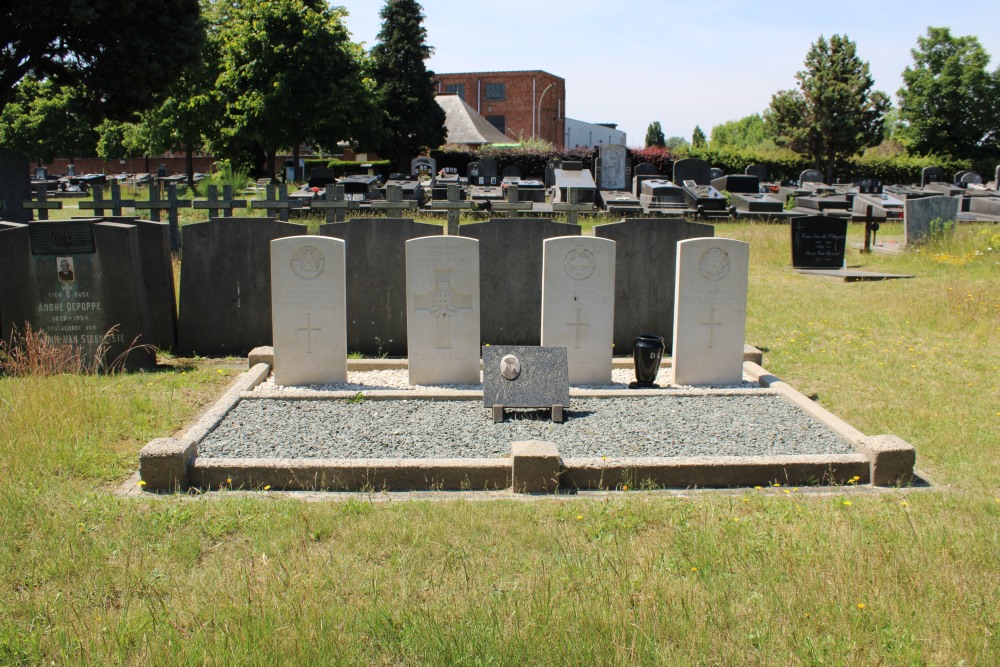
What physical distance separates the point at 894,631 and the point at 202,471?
162 inches

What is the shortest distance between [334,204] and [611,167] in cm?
1495

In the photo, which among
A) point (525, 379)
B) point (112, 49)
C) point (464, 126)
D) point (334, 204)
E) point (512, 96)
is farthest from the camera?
point (512, 96)

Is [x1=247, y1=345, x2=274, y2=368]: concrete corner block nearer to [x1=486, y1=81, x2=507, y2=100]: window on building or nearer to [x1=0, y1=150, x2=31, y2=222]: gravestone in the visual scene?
[x1=0, y1=150, x2=31, y2=222]: gravestone

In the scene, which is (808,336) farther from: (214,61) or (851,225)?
(214,61)

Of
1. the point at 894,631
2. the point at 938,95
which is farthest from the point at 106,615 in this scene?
the point at 938,95

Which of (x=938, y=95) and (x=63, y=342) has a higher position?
(x=938, y=95)

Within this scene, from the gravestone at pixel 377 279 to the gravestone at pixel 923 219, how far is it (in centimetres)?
1276

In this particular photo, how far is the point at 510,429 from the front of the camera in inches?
259

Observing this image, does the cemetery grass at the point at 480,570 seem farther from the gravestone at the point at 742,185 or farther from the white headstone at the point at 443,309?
the gravestone at the point at 742,185

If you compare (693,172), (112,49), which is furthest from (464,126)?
(112,49)

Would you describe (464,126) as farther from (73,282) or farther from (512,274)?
(73,282)

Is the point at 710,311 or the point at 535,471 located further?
the point at 710,311

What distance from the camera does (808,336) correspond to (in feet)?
34.4

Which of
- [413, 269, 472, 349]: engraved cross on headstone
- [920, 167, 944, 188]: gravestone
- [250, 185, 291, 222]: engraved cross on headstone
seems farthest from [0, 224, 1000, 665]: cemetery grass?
[920, 167, 944, 188]: gravestone
